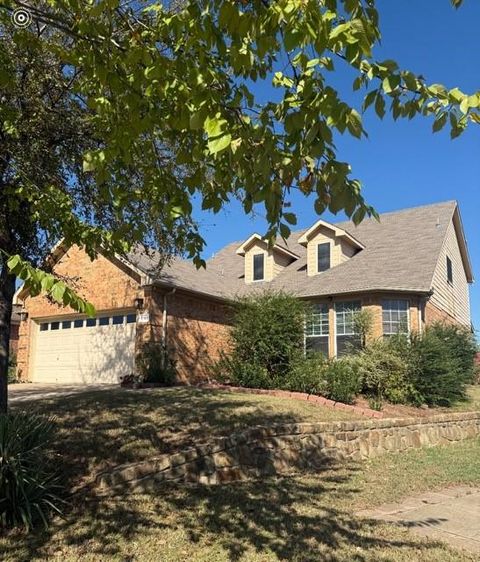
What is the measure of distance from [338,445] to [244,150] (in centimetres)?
813

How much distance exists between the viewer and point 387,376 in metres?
14.5

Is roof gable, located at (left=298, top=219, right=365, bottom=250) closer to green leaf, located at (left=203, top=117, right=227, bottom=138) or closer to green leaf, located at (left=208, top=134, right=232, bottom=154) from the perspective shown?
green leaf, located at (left=203, top=117, right=227, bottom=138)

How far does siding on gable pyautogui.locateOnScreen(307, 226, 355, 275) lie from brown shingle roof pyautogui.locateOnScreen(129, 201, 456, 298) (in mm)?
323

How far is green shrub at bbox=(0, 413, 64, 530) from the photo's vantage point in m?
5.73

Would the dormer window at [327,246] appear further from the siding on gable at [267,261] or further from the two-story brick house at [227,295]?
the siding on gable at [267,261]

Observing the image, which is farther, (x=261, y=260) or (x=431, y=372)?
(x=261, y=260)

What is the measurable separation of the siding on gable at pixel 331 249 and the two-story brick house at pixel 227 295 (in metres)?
0.04

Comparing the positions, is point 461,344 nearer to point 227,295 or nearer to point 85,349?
point 227,295

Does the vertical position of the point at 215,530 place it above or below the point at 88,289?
below

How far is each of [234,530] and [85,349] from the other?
13.9 m

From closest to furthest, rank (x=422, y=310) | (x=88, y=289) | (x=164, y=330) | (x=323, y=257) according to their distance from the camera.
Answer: (x=164, y=330) → (x=88, y=289) → (x=422, y=310) → (x=323, y=257)

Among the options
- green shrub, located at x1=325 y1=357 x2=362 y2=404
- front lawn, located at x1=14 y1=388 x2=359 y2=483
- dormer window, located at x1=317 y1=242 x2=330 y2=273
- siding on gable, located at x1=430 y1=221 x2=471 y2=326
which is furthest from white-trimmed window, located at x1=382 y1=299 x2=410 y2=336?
front lawn, located at x1=14 y1=388 x2=359 y2=483

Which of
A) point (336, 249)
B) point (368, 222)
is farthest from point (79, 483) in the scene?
point (368, 222)

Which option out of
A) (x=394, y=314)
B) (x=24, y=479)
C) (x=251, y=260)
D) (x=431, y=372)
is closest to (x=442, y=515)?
(x=24, y=479)
